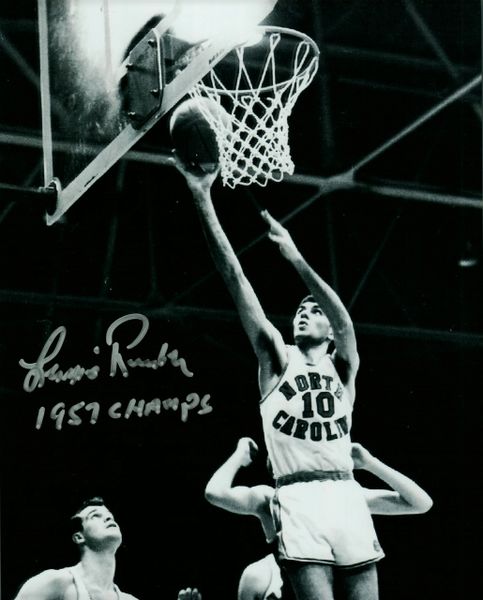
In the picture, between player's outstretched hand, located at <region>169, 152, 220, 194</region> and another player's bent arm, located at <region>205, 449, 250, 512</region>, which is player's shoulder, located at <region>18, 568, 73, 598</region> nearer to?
another player's bent arm, located at <region>205, 449, 250, 512</region>

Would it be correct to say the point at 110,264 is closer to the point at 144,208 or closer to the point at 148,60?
the point at 144,208

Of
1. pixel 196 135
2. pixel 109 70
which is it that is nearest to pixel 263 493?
pixel 196 135

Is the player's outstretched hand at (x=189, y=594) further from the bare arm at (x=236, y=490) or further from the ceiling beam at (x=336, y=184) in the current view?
the ceiling beam at (x=336, y=184)

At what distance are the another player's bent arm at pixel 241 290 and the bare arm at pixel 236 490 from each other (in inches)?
13.9

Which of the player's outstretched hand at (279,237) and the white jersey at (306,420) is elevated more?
the player's outstretched hand at (279,237)

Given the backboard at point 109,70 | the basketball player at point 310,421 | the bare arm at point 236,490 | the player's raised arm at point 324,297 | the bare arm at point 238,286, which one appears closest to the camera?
the backboard at point 109,70

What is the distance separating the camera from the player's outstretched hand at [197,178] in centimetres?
426

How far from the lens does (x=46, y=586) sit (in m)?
3.96

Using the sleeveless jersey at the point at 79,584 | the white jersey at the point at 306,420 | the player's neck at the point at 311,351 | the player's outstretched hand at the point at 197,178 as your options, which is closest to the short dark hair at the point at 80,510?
the sleeveless jersey at the point at 79,584

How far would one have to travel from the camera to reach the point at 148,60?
347 centimetres

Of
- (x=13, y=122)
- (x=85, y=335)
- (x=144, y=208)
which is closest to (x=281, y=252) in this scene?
(x=144, y=208)

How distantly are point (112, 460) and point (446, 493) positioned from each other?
1342 mm
